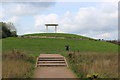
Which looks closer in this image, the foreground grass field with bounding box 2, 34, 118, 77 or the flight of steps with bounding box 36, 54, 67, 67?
the foreground grass field with bounding box 2, 34, 118, 77

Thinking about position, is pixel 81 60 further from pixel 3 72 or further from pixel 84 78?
pixel 3 72

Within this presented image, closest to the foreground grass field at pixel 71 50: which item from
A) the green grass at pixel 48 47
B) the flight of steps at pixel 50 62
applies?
the green grass at pixel 48 47

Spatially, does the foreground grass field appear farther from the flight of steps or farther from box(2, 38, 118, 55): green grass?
the flight of steps

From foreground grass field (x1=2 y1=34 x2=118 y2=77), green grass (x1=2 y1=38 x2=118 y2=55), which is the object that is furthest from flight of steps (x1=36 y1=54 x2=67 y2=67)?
green grass (x1=2 y1=38 x2=118 y2=55)

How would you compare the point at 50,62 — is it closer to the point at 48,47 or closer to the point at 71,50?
the point at 71,50

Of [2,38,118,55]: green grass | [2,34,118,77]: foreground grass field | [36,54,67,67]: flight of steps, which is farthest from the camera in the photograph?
[2,38,118,55]: green grass

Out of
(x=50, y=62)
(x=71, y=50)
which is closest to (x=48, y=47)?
(x=71, y=50)

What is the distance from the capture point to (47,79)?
1233cm

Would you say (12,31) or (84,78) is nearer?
(84,78)

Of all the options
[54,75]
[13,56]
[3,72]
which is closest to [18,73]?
[3,72]

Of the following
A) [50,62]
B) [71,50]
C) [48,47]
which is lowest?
[50,62]

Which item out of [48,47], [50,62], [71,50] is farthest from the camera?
[48,47]

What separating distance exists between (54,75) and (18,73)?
97.3 inches

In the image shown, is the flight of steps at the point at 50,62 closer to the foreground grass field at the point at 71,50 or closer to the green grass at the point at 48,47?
the foreground grass field at the point at 71,50
